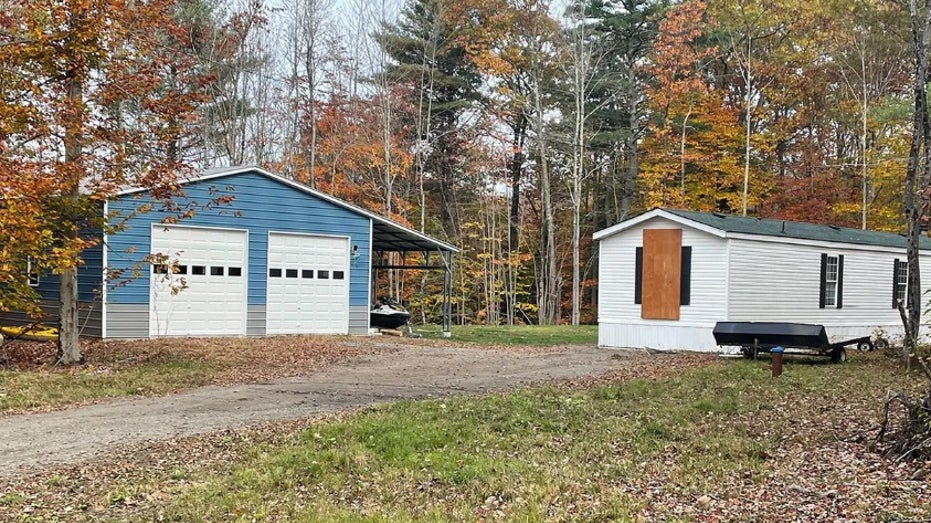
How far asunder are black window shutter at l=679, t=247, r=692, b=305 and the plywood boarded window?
6cm

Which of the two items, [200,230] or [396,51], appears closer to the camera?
[200,230]

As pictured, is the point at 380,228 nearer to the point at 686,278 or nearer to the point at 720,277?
the point at 686,278

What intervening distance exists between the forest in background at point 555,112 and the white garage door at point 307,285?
7.87 metres

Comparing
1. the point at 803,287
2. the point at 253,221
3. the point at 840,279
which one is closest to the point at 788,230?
the point at 803,287

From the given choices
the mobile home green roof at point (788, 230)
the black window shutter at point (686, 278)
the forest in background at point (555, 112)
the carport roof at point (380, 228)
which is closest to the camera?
the mobile home green roof at point (788, 230)

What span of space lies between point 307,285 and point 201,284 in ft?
8.72

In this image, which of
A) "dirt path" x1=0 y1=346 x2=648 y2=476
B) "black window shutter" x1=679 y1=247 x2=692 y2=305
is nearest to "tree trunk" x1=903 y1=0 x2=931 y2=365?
"black window shutter" x1=679 y1=247 x2=692 y2=305

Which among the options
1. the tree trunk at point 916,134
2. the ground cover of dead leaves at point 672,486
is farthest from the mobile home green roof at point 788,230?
the ground cover of dead leaves at point 672,486

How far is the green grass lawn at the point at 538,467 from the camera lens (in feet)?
16.5

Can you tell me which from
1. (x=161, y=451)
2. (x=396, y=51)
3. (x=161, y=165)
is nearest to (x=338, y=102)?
(x=396, y=51)

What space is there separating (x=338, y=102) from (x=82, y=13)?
18.4 m

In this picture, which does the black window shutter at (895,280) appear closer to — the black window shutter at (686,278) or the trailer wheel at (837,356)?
the black window shutter at (686,278)

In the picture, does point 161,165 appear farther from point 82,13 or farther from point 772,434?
point 772,434

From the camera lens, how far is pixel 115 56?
39.1 feet
